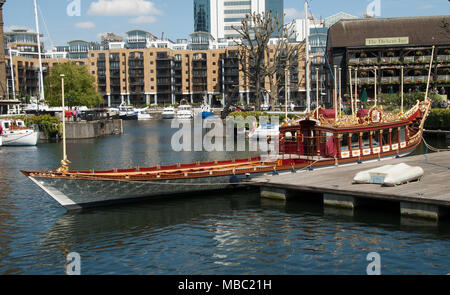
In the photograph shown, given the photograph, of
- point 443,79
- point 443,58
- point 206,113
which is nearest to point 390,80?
point 443,79

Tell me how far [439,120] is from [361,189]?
39.5 m

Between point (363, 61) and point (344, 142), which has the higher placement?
point (363, 61)

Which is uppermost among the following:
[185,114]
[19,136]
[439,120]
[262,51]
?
[262,51]

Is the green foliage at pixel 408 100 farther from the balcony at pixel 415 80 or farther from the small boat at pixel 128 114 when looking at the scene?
the small boat at pixel 128 114

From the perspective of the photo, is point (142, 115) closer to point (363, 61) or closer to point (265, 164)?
point (363, 61)

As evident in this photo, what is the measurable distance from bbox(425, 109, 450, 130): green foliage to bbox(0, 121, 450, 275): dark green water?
36.8m

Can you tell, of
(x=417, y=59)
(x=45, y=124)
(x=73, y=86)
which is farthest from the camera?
(x=73, y=86)

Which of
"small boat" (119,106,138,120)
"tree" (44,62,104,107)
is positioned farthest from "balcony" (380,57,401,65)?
"small boat" (119,106,138,120)

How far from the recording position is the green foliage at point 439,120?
183ft

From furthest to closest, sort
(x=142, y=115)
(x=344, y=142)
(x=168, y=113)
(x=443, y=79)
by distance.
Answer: (x=142, y=115) < (x=168, y=113) < (x=443, y=79) < (x=344, y=142)

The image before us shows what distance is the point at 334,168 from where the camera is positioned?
29.8 meters

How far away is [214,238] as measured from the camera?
20078mm

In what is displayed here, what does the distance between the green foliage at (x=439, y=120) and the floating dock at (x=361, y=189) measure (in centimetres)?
2825
